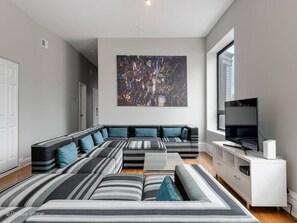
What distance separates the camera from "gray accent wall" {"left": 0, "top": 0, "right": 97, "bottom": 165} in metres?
3.71

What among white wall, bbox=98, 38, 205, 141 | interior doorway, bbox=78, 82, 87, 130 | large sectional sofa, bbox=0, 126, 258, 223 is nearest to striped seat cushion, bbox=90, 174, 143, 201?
large sectional sofa, bbox=0, 126, 258, 223

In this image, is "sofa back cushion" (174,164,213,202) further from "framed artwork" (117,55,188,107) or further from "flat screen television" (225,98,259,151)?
"framed artwork" (117,55,188,107)

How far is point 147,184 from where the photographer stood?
191cm

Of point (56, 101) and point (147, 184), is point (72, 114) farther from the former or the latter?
point (147, 184)

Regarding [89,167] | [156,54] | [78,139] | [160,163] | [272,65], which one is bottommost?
[160,163]

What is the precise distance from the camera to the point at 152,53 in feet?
18.2

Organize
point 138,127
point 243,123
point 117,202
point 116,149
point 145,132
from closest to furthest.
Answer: point 117,202 → point 243,123 → point 116,149 → point 145,132 → point 138,127

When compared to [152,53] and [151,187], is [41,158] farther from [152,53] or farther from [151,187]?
[152,53]

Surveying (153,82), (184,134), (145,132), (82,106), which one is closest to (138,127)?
(145,132)

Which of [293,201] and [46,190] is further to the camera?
[293,201]

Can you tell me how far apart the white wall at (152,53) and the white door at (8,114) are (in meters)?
2.14

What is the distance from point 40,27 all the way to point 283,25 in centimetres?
466

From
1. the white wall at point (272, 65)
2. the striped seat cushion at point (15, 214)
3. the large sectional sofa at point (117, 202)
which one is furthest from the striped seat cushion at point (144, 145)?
the striped seat cushion at point (15, 214)

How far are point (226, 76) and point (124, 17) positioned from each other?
2689mm
